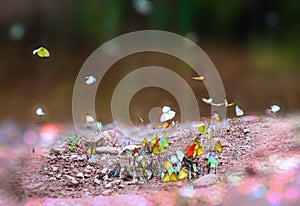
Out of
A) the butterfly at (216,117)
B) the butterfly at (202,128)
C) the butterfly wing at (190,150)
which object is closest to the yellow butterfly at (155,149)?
the butterfly wing at (190,150)

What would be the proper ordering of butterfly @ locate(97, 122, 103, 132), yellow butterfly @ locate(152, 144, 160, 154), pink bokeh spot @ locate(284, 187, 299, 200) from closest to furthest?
pink bokeh spot @ locate(284, 187, 299, 200), yellow butterfly @ locate(152, 144, 160, 154), butterfly @ locate(97, 122, 103, 132)

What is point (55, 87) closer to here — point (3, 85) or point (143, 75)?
point (3, 85)

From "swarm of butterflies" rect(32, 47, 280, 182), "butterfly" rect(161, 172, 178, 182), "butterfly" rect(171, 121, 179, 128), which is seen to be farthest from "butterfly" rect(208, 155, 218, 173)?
"butterfly" rect(171, 121, 179, 128)

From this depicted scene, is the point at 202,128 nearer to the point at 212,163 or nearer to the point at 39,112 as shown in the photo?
the point at 212,163

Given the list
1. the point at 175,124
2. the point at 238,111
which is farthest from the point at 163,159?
the point at 238,111

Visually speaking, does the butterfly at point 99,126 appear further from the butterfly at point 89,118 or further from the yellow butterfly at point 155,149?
the yellow butterfly at point 155,149

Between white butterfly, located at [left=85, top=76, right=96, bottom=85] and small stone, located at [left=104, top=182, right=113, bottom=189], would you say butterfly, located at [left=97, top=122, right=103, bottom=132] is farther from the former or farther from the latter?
small stone, located at [left=104, top=182, right=113, bottom=189]

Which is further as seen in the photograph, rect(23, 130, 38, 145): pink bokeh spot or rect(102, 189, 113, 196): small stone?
rect(23, 130, 38, 145): pink bokeh spot
